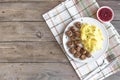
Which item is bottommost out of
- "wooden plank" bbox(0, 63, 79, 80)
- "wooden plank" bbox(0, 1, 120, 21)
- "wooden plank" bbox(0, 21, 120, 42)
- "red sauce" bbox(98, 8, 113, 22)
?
"wooden plank" bbox(0, 63, 79, 80)

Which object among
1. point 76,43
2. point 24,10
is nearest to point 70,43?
point 76,43

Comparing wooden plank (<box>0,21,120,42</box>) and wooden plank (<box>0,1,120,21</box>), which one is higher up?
wooden plank (<box>0,1,120,21</box>)

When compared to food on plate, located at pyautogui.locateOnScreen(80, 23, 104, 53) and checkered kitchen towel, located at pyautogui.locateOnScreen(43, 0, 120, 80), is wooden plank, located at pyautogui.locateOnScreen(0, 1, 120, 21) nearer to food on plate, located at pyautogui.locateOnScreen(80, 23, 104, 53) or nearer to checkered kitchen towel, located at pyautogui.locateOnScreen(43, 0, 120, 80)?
checkered kitchen towel, located at pyautogui.locateOnScreen(43, 0, 120, 80)

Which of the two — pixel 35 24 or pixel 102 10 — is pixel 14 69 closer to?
pixel 35 24

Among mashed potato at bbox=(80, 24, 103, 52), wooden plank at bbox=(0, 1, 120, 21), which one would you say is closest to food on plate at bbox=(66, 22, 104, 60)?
mashed potato at bbox=(80, 24, 103, 52)

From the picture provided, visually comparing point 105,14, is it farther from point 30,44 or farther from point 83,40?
point 30,44

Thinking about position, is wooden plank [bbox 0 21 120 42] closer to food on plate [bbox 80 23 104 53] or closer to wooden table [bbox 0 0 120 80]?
wooden table [bbox 0 0 120 80]

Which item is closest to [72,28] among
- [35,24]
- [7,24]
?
[35,24]
